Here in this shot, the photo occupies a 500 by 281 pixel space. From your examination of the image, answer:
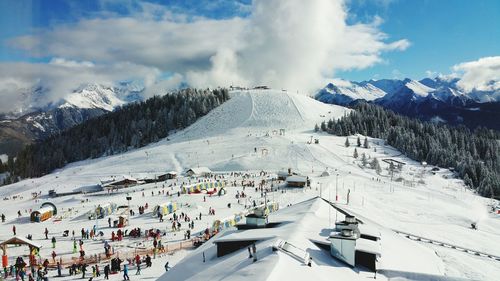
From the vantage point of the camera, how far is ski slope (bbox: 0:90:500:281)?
2847 centimetres

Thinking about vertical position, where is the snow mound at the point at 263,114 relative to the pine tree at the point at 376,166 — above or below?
above

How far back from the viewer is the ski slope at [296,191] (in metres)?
28.5

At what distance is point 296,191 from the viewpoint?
187 ft

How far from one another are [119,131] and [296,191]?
319 ft

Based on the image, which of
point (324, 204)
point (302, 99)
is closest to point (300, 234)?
point (324, 204)

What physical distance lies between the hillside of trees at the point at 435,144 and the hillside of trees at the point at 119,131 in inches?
2010

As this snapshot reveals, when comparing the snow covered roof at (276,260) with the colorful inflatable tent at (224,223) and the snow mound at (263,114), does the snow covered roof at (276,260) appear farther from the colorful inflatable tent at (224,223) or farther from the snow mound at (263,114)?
the snow mound at (263,114)

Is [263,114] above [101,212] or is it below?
above

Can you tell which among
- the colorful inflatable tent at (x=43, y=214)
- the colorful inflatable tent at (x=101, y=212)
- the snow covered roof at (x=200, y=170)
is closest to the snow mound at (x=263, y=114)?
the snow covered roof at (x=200, y=170)

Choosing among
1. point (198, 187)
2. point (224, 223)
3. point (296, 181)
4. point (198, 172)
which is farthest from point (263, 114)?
point (224, 223)

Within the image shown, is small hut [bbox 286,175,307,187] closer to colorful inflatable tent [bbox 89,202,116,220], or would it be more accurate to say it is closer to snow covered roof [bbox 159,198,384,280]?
colorful inflatable tent [bbox 89,202,116,220]

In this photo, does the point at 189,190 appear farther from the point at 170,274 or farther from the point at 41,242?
the point at 170,274

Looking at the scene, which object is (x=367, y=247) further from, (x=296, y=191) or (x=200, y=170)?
(x=200, y=170)

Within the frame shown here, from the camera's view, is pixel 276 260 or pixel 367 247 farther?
pixel 367 247
